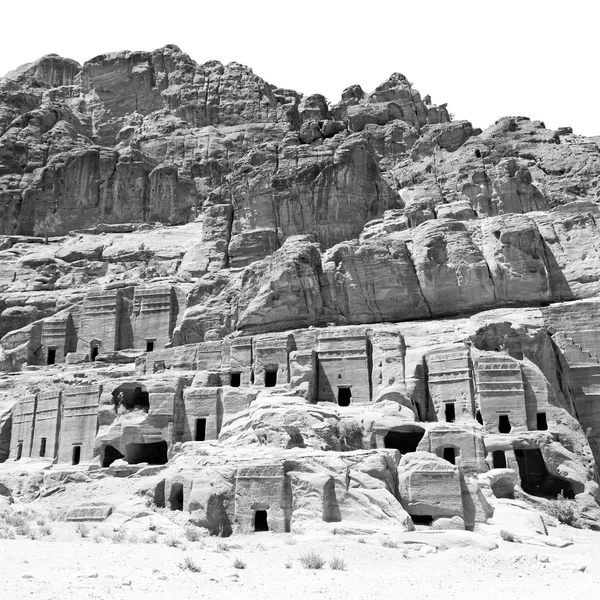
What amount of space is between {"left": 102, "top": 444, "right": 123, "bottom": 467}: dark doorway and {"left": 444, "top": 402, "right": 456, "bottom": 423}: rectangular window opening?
670 inches

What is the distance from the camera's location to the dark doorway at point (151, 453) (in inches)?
1764

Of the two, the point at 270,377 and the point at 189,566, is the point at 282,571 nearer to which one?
the point at 189,566

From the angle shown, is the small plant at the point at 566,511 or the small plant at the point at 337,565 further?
the small plant at the point at 566,511

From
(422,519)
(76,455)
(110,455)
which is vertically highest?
(76,455)

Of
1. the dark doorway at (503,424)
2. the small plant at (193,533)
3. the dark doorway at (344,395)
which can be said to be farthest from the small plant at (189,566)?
the dark doorway at (344,395)

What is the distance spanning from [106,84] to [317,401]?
2361 inches

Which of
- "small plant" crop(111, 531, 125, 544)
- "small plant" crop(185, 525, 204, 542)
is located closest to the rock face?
"small plant" crop(185, 525, 204, 542)

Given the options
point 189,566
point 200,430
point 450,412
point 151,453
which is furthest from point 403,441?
point 189,566

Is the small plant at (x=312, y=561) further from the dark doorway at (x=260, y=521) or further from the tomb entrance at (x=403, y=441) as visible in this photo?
the tomb entrance at (x=403, y=441)

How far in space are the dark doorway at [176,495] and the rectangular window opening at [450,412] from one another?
15624mm

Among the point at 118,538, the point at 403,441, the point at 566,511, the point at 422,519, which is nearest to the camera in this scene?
the point at 118,538

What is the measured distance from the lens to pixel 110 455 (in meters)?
44.1

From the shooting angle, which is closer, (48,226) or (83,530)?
(83,530)

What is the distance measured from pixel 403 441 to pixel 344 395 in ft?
16.1
